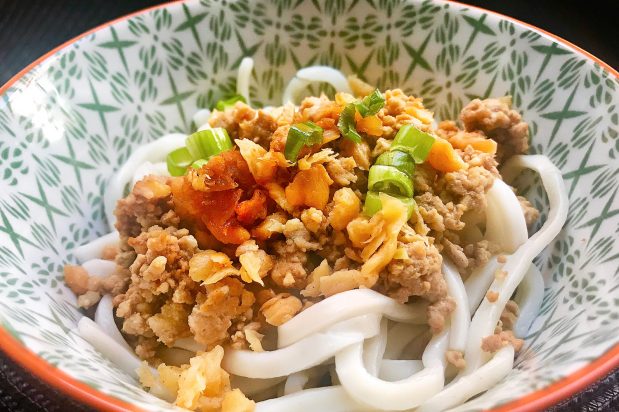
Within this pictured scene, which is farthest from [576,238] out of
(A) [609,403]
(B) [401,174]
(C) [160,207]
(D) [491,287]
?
(C) [160,207]

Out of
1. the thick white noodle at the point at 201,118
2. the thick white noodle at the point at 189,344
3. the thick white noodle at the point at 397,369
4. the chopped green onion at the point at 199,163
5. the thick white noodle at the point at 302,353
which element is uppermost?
the thick white noodle at the point at 201,118

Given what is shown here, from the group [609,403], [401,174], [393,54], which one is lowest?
[609,403]

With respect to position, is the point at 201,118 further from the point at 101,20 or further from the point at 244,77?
the point at 101,20

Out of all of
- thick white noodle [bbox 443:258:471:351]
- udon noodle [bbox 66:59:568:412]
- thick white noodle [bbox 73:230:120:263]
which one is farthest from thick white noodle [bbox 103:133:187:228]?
thick white noodle [bbox 443:258:471:351]

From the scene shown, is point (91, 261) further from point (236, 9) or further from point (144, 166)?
point (236, 9)

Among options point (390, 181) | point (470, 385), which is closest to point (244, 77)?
point (390, 181)

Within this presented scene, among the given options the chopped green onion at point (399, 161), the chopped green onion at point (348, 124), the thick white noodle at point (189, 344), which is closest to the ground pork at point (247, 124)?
the chopped green onion at point (348, 124)

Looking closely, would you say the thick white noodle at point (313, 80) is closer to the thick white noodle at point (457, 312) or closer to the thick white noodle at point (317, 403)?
the thick white noodle at point (457, 312)
